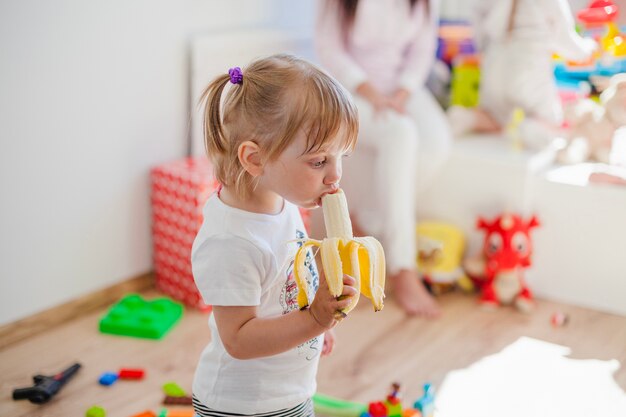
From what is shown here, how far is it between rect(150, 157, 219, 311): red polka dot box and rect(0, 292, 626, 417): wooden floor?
69 mm

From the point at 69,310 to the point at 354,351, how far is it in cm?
69

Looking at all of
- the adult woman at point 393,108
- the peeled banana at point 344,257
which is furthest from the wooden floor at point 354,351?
the peeled banana at point 344,257

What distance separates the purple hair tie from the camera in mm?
1034

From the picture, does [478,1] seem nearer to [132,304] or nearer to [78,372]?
[132,304]

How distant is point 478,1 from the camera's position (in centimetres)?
232

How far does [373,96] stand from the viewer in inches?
84.5

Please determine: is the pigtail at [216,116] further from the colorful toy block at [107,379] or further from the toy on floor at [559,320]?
the toy on floor at [559,320]

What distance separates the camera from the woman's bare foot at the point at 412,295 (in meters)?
2.04

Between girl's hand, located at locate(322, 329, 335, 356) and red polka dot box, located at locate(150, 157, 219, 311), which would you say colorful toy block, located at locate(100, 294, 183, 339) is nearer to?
red polka dot box, located at locate(150, 157, 219, 311)

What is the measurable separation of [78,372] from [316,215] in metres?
0.92

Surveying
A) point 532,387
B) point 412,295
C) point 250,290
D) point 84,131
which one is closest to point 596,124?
point 412,295

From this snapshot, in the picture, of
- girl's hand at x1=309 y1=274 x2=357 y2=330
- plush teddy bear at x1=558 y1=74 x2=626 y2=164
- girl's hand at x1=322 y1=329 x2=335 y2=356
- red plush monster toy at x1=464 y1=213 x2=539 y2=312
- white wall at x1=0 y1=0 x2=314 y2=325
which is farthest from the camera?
red plush monster toy at x1=464 y1=213 x2=539 y2=312

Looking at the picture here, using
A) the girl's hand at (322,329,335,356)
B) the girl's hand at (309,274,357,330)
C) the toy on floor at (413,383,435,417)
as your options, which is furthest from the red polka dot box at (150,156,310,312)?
the girl's hand at (309,274,357,330)

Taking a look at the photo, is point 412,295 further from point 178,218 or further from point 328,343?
point 328,343
